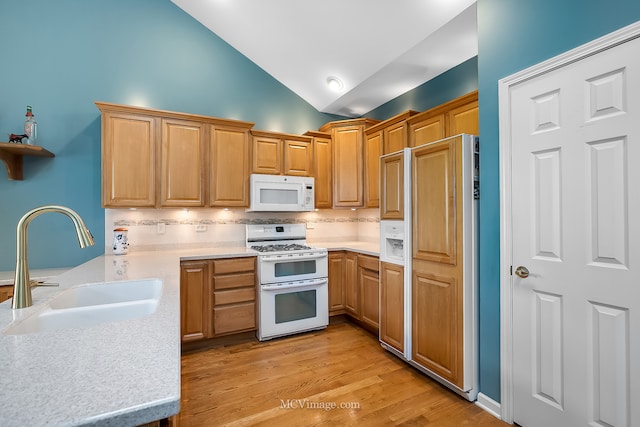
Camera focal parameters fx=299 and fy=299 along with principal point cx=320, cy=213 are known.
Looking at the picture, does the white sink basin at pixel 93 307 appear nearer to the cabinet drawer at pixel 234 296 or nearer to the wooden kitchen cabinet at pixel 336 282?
the cabinet drawer at pixel 234 296

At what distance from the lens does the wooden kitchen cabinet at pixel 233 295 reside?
2910mm

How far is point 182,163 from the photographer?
3035mm

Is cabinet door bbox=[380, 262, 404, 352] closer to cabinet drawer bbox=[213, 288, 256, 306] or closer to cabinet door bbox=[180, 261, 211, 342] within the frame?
cabinet drawer bbox=[213, 288, 256, 306]

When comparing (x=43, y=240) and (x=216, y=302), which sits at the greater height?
(x=43, y=240)

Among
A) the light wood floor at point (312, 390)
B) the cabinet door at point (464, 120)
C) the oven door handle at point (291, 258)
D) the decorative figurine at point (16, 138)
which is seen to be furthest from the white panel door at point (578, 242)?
the decorative figurine at point (16, 138)

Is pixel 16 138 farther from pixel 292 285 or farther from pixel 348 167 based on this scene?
pixel 348 167

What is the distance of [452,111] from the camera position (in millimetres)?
2674

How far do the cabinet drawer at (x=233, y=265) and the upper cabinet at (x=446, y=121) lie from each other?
2087 millimetres

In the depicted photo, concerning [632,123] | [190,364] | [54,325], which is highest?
[632,123]

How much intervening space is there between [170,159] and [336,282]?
222cm

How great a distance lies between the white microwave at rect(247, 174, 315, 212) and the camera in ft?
11.0

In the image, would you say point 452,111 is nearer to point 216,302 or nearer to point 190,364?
point 216,302

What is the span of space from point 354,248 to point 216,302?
5.16ft

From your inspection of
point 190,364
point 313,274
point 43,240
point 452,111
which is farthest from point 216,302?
point 452,111
